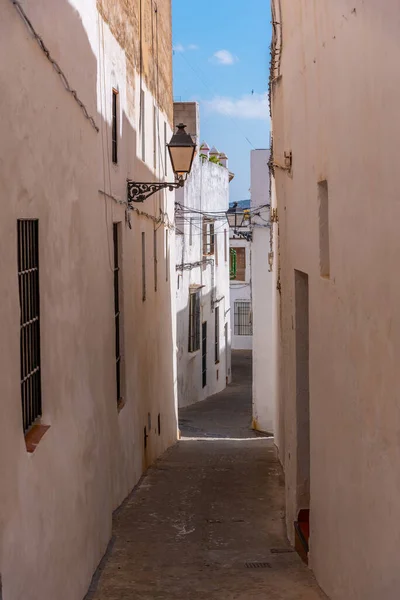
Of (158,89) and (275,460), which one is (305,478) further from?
(158,89)

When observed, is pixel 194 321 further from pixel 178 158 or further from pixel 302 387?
pixel 302 387

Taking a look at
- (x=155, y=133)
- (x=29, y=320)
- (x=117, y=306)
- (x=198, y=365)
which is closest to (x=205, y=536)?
(x=117, y=306)

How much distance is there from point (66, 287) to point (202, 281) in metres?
20.5

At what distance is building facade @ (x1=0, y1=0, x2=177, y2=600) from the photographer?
15.6 ft

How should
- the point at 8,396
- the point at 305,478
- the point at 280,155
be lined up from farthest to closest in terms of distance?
the point at 280,155, the point at 305,478, the point at 8,396

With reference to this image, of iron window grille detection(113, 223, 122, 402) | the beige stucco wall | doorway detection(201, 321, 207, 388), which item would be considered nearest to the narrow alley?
the beige stucco wall

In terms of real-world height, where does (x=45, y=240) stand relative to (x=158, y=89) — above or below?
below

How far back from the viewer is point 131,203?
11.5 m

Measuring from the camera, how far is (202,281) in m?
27.1

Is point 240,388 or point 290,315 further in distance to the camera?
point 240,388

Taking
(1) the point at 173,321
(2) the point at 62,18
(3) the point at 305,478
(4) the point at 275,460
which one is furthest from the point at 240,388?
(2) the point at 62,18

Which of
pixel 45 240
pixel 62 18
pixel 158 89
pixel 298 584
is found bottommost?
pixel 298 584

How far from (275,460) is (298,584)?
686 cm

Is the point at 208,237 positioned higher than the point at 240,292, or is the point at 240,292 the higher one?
the point at 208,237
